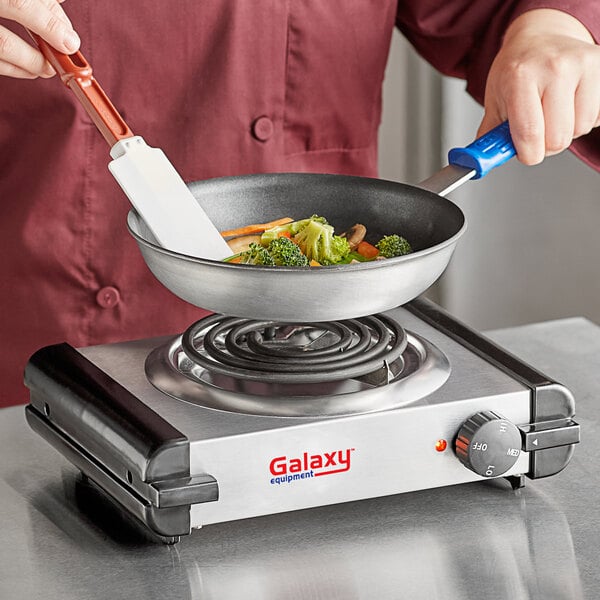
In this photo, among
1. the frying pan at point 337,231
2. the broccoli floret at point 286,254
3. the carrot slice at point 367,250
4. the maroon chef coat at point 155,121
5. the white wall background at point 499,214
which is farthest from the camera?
the white wall background at point 499,214

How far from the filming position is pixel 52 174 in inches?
61.2

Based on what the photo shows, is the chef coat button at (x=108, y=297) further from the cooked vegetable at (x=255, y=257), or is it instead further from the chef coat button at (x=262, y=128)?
the cooked vegetable at (x=255, y=257)

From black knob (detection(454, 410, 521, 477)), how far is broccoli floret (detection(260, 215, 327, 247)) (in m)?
0.26

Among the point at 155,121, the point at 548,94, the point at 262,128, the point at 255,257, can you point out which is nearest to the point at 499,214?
the point at 262,128

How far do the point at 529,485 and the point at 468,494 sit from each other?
7cm

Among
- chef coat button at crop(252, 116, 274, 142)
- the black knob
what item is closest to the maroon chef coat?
chef coat button at crop(252, 116, 274, 142)

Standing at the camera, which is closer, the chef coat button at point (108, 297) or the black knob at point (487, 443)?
the black knob at point (487, 443)

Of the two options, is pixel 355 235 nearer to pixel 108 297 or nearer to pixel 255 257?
pixel 255 257

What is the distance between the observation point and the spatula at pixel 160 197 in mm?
1104

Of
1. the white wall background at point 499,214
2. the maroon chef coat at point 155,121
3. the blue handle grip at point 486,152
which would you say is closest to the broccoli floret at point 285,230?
the blue handle grip at point 486,152

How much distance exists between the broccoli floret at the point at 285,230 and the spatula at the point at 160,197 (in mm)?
41

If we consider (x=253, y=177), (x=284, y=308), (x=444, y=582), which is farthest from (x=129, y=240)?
(x=444, y=582)

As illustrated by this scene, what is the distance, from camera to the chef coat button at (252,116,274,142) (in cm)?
164

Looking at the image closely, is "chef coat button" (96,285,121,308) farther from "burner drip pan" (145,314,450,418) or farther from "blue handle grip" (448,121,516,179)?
"blue handle grip" (448,121,516,179)
